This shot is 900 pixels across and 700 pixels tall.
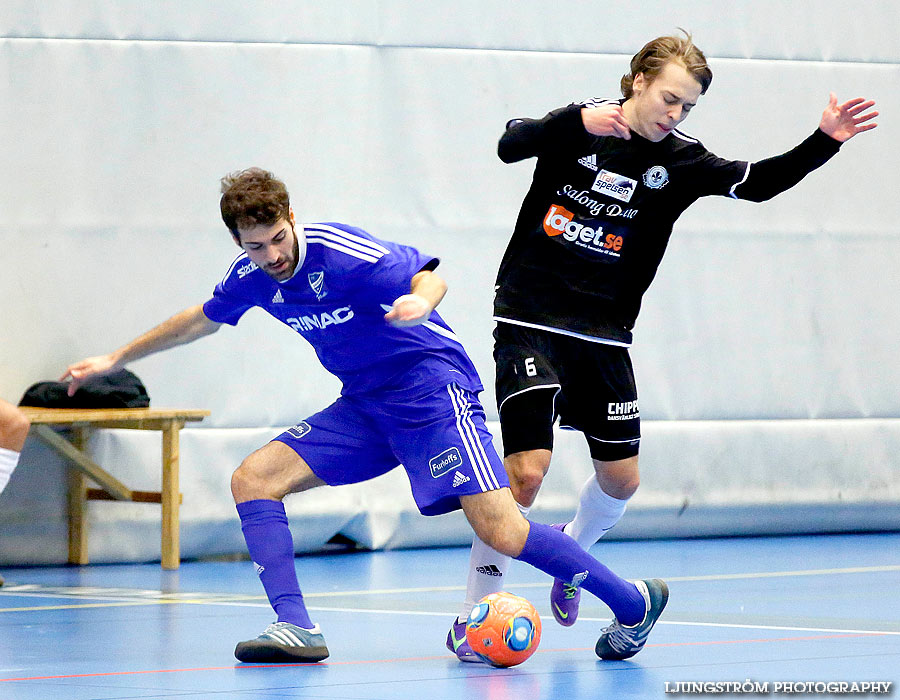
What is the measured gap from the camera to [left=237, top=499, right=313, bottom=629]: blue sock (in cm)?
508

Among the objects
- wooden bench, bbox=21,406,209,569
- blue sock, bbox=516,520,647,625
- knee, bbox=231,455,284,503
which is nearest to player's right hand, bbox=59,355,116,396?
knee, bbox=231,455,284,503

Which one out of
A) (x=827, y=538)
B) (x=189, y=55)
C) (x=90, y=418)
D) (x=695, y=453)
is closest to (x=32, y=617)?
(x=90, y=418)

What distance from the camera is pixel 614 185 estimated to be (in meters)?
5.75

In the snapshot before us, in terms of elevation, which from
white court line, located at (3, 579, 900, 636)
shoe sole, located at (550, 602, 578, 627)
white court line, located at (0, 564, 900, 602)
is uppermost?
shoe sole, located at (550, 602, 578, 627)

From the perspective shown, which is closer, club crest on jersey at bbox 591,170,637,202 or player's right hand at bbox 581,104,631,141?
player's right hand at bbox 581,104,631,141

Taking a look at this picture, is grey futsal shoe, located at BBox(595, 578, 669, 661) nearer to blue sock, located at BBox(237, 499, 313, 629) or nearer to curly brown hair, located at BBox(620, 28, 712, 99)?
blue sock, located at BBox(237, 499, 313, 629)

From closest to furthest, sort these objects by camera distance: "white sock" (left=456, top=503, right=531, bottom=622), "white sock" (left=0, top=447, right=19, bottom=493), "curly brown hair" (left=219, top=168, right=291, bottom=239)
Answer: "curly brown hair" (left=219, top=168, right=291, bottom=239) < "white sock" (left=456, top=503, right=531, bottom=622) < "white sock" (left=0, top=447, right=19, bottom=493)

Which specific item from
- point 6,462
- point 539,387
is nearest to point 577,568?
point 539,387

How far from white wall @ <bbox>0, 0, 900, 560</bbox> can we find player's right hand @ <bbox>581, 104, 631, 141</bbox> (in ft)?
14.5

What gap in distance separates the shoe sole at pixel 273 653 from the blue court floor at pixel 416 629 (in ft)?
0.14

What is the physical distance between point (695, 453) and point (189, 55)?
428 cm

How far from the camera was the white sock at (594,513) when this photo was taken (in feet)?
19.5

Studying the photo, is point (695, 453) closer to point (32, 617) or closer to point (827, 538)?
point (827, 538)

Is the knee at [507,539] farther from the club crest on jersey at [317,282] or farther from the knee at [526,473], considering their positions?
the club crest on jersey at [317,282]
